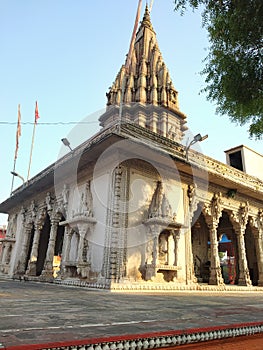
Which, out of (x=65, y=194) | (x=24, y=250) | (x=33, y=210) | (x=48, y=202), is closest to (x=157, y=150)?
(x=65, y=194)

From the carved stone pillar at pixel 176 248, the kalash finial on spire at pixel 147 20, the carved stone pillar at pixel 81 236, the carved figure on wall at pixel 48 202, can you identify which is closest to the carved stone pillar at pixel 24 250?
the carved figure on wall at pixel 48 202

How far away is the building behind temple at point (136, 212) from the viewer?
9.38 m

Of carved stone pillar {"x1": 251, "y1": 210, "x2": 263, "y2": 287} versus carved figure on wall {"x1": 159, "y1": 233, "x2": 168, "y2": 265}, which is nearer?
carved figure on wall {"x1": 159, "y1": 233, "x2": 168, "y2": 265}

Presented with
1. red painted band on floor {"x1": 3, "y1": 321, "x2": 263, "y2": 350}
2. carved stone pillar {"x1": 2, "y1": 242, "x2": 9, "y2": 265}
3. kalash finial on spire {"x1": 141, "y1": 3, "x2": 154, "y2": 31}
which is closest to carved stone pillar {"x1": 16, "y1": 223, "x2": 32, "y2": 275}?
carved stone pillar {"x1": 2, "y1": 242, "x2": 9, "y2": 265}

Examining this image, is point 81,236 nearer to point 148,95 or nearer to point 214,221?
point 214,221

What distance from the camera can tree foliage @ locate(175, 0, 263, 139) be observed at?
622 cm

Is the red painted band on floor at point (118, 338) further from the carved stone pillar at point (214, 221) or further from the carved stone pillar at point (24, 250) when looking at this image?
the carved stone pillar at point (24, 250)

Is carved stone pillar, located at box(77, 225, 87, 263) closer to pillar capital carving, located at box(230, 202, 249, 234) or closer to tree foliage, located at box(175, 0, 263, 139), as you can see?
tree foliage, located at box(175, 0, 263, 139)

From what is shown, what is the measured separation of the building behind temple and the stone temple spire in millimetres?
10937

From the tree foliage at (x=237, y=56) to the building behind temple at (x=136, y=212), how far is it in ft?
10.5

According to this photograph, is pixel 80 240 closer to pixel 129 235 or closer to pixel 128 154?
pixel 129 235

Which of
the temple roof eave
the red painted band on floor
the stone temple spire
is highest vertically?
the stone temple spire

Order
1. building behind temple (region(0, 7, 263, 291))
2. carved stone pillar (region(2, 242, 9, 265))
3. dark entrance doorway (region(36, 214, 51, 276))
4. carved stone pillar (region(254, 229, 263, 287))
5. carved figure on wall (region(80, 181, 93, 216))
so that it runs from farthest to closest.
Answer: carved stone pillar (region(2, 242, 9, 265)) < dark entrance doorway (region(36, 214, 51, 276)) < carved stone pillar (region(254, 229, 263, 287)) < carved figure on wall (region(80, 181, 93, 216)) < building behind temple (region(0, 7, 263, 291))

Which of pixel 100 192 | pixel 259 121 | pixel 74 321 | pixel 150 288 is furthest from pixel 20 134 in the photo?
pixel 74 321
